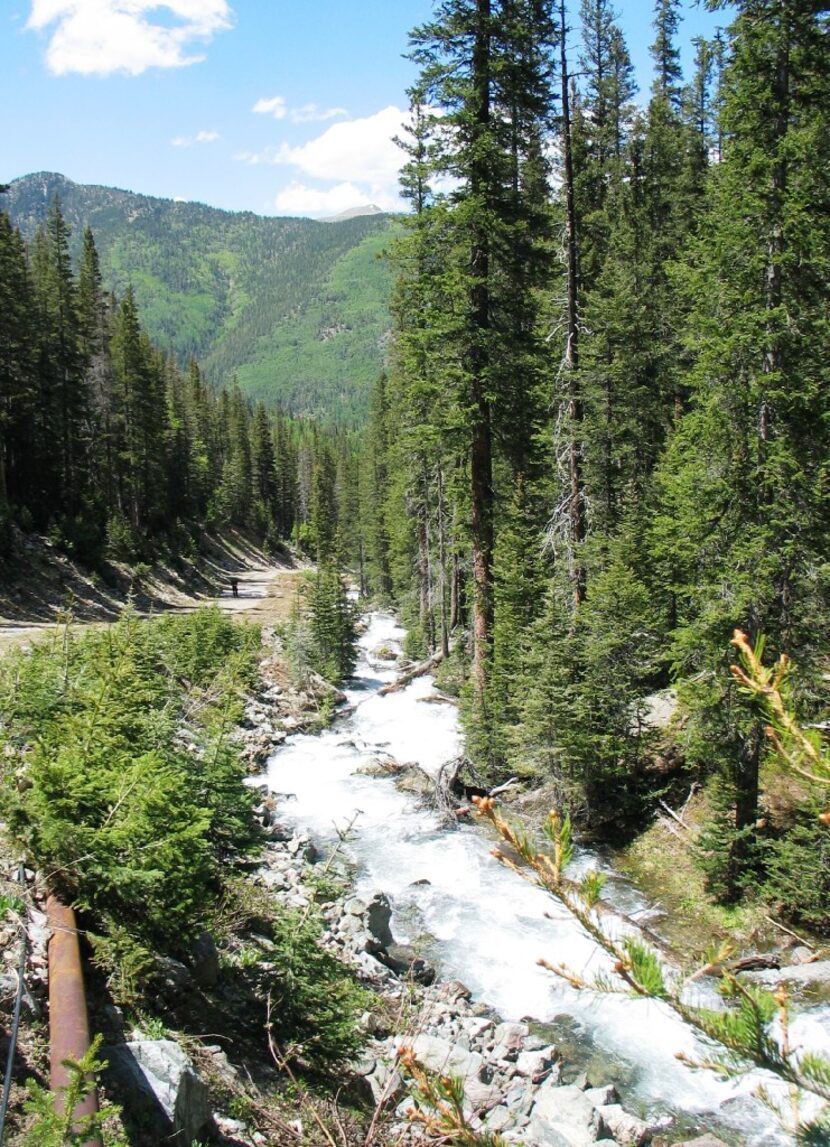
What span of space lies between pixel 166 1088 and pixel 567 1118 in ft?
13.4

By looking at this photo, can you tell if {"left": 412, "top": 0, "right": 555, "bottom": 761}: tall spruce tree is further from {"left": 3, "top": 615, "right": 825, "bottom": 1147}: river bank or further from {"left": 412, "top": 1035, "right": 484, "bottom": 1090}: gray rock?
{"left": 412, "top": 1035, "right": 484, "bottom": 1090}: gray rock

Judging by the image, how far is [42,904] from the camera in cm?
556

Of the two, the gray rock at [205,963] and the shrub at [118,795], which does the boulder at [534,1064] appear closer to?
the gray rock at [205,963]

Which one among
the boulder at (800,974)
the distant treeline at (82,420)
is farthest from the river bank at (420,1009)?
the distant treeline at (82,420)

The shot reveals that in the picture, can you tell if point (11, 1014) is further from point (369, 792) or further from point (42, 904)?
point (369, 792)

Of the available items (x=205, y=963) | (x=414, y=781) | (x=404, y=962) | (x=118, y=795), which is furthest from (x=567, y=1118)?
(x=414, y=781)

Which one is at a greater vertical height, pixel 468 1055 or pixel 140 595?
pixel 140 595

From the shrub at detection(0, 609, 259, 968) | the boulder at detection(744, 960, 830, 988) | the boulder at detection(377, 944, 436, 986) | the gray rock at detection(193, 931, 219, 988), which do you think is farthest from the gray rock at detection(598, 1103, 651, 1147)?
the shrub at detection(0, 609, 259, 968)

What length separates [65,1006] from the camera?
3.88m

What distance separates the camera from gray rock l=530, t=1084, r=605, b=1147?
625cm

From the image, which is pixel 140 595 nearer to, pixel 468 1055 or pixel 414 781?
pixel 414 781

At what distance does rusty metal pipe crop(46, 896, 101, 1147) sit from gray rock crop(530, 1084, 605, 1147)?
4.43 metres

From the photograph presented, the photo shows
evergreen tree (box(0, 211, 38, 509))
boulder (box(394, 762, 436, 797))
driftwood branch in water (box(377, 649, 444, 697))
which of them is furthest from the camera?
evergreen tree (box(0, 211, 38, 509))

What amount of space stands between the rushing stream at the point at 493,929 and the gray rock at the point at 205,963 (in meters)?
2.77
